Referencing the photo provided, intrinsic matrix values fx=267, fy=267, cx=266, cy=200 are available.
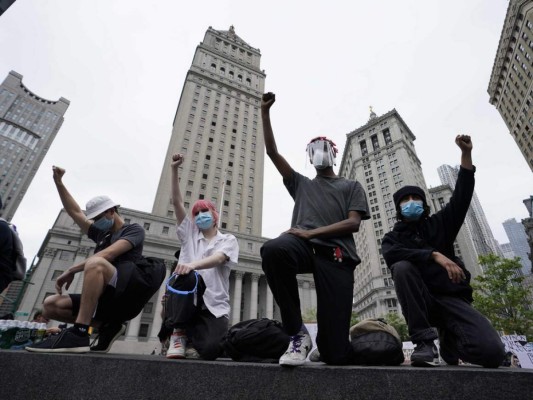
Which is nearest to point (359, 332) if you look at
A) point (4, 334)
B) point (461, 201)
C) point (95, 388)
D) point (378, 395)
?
point (378, 395)

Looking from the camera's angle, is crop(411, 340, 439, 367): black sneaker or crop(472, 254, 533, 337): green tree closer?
crop(411, 340, 439, 367): black sneaker

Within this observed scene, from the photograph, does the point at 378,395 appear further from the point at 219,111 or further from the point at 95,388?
Answer: the point at 219,111

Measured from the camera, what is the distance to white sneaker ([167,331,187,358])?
8.05 ft

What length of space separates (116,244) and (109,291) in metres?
0.51

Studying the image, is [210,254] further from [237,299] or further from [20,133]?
[20,133]

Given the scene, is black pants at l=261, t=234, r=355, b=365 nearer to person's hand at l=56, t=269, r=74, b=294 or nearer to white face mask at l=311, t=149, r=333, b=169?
white face mask at l=311, t=149, r=333, b=169

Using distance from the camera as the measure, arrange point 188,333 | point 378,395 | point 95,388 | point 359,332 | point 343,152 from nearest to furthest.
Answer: point 378,395 → point 95,388 → point 359,332 → point 188,333 → point 343,152

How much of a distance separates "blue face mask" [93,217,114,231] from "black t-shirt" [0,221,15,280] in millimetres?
838

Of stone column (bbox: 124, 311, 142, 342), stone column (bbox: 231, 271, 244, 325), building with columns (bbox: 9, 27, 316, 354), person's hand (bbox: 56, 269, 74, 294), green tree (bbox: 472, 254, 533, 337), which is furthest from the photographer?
stone column (bbox: 231, 271, 244, 325)

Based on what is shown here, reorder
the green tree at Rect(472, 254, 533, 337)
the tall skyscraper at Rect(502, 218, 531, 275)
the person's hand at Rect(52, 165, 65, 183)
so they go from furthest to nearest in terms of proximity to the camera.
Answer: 1. the tall skyscraper at Rect(502, 218, 531, 275)
2. the green tree at Rect(472, 254, 533, 337)
3. the person's hand at Rect(52, 165, 65, 183)

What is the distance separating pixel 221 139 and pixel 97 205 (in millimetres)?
54049

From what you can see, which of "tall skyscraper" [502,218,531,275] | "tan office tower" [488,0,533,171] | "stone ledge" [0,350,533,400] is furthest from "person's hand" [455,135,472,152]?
"tall skyscraper" [502,218,531,275]

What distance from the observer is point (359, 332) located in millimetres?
2414

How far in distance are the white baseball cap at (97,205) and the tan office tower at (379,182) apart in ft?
182
